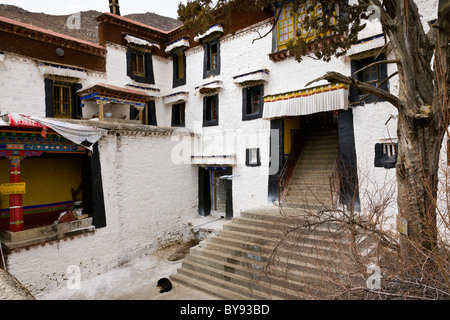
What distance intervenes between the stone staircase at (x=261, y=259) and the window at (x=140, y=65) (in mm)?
9534

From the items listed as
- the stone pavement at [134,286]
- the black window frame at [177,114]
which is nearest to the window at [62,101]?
the black window frame at [177,114]

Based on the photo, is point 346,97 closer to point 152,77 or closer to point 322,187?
point 322,187

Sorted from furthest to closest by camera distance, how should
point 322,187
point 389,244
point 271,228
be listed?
point 322,187, point 271,228, point 389,244

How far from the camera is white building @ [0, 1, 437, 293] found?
801cm

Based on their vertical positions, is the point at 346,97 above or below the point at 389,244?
above

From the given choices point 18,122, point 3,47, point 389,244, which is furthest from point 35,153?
point 389,244

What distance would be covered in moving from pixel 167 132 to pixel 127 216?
3860mm

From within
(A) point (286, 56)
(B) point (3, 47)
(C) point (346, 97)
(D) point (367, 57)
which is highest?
(B) point (3, 47)

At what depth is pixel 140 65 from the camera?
14.1m

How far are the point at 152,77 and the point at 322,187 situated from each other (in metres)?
10.5

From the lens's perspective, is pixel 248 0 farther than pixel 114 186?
No

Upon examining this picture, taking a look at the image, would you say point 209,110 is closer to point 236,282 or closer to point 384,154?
point 384,154

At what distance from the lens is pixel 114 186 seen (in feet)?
31.6

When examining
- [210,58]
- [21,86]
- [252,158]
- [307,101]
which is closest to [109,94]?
[21,86]
